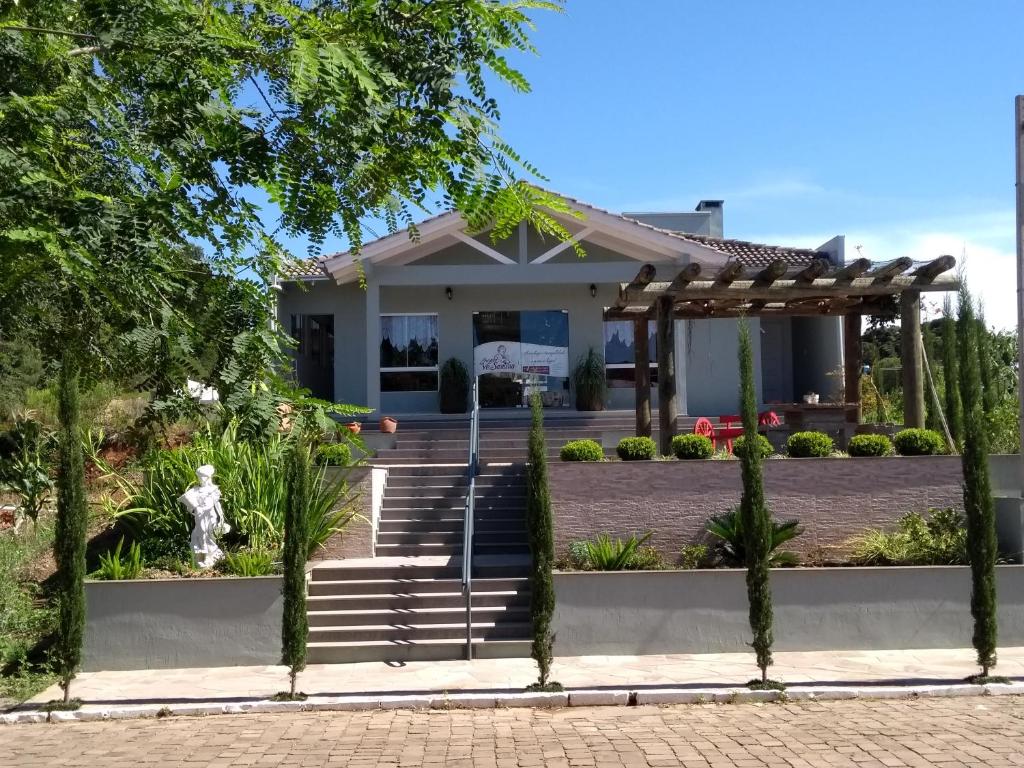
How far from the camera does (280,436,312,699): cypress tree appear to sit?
375 inches

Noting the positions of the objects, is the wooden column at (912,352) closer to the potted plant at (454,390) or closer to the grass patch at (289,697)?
the potted plant at (454,390)

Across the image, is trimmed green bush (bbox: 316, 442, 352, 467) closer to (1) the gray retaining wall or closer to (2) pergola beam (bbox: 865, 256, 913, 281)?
(1) the gray retaining wall

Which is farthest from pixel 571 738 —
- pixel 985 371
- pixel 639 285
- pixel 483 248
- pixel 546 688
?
pixel 483 248

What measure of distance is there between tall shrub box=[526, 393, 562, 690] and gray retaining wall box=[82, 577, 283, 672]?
10.4 feet

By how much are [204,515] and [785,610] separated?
21.9 feet

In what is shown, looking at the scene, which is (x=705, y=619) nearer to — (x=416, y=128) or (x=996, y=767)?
(x=996, y=767)

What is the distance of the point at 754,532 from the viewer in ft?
31.9

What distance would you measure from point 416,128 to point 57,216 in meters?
2.04

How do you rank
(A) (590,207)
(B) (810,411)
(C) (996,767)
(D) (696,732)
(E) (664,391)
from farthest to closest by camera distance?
(A) (590,207) → (B) (810,411) → (E) (664,391) → (D) (696,732) → (C) (996,767)

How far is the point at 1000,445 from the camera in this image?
14641mm

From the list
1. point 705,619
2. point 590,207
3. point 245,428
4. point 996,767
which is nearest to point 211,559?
point 705,619

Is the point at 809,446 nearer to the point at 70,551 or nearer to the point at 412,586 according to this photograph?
the point at 412,586

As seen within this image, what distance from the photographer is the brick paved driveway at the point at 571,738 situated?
752cm

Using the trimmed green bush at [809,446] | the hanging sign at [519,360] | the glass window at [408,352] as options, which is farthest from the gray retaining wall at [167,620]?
the hanging sign at [519,360]
